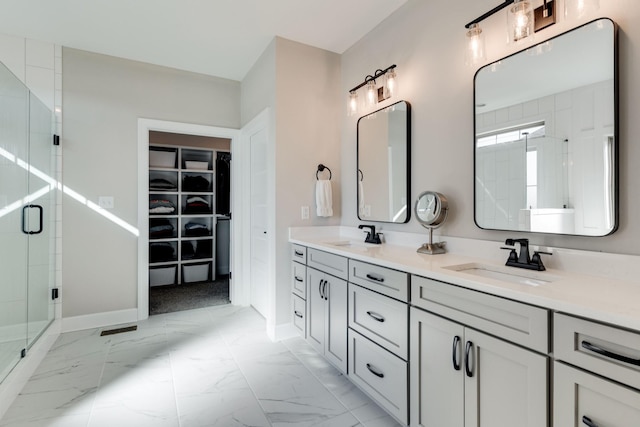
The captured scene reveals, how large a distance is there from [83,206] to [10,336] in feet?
4.20

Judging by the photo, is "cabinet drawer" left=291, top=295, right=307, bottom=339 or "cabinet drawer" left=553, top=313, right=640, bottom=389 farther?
"cabinet drawer" left=291, top=295, right=307, bottom=339

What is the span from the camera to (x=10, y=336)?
203 centimetres

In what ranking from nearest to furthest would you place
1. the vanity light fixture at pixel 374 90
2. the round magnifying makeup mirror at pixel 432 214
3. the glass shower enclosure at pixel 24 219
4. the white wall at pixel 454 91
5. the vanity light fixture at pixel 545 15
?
the white wall at pixel 454 91
the vanity light fixture at pixel 545 15
the round magnifying makeup mirror at pixel 432 214
the glass shower enclosure at pixel 24 219
the vanity light fixture at pixel 374 90

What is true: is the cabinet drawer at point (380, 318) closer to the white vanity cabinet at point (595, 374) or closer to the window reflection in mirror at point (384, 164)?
the white vanity cabinet at point (595, 374)

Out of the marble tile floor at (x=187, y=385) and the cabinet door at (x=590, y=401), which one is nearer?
the cabinet door at (x=590, y=401)

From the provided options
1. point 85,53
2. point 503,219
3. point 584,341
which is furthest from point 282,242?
point 85,53

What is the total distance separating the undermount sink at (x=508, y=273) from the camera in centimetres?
131

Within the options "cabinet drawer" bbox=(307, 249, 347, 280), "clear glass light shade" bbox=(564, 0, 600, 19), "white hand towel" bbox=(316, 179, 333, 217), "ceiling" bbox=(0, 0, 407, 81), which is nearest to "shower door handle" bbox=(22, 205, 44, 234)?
"ceiling" bbox=(0, 0, 407, 81)

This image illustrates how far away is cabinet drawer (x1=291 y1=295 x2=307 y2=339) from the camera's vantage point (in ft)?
8.13

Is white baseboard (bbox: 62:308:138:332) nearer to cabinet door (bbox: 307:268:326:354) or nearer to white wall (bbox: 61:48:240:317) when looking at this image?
white wall (bbox: 61:48:240:317)

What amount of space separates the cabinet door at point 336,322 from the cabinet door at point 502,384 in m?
0.87

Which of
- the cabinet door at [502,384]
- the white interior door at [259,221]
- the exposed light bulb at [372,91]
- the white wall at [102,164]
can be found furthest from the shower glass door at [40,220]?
the cabinet door at [502,384]

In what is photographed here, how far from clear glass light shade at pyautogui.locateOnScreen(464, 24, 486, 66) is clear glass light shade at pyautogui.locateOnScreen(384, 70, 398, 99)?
2.10ft

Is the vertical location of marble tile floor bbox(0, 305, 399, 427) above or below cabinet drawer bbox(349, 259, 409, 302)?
below
